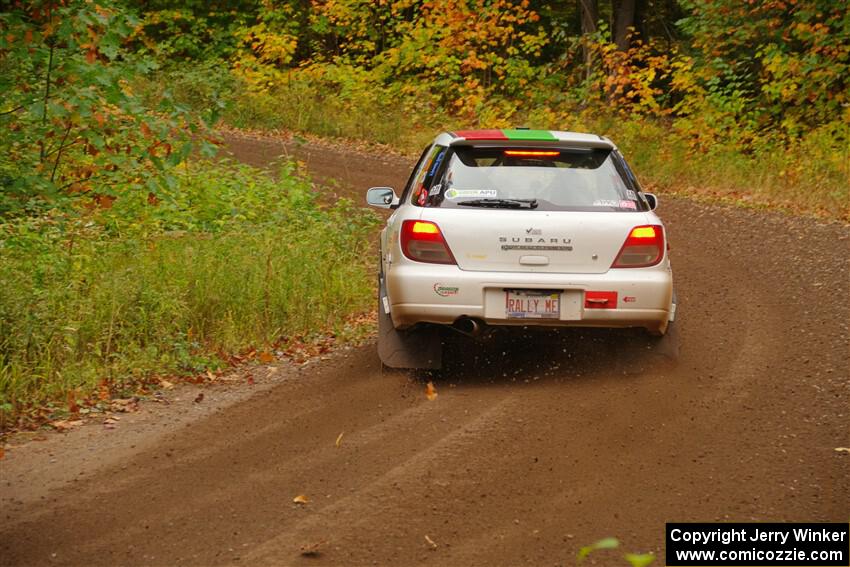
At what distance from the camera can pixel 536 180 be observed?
7973 mm

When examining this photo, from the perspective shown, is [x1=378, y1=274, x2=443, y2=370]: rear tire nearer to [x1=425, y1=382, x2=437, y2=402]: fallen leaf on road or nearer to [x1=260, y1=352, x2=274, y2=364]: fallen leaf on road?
[x1=425, y1=382, x2=437, y2=402]: fallen leaf on road

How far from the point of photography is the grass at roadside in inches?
314

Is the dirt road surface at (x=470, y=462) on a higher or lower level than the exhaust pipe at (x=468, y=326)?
lower

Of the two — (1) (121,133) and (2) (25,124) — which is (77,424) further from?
(2) (25,124)

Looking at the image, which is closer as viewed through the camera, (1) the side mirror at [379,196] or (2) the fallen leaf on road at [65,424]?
(2) the fallen leaf on road at [65,424]

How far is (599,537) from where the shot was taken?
5.15 meters

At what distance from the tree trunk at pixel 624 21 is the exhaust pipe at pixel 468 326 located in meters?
21.2

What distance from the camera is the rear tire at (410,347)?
27.0 ft

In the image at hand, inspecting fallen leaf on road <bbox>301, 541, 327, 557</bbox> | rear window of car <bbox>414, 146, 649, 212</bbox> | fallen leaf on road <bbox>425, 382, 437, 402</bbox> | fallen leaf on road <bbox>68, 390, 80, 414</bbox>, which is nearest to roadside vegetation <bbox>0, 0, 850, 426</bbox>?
fallen leaf on road <bbox>68, 390, 80, 414</bbox>

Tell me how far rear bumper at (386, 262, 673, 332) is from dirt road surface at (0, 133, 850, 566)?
50 cm

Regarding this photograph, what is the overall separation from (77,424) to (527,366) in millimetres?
3151

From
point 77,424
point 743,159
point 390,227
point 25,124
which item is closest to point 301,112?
point 743,159

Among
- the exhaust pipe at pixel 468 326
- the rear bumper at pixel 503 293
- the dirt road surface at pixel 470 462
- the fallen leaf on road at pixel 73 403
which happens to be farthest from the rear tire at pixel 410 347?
the fallen leaf on road at pixel 73 403

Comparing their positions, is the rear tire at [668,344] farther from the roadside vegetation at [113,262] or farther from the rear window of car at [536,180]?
the roadside vegetation at [113,262]
